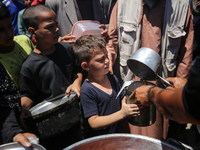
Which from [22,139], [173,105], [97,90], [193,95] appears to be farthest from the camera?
[97,90]

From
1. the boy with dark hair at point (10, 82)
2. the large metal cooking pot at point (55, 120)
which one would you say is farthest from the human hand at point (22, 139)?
the large metal cooking pot at point (55, 120)

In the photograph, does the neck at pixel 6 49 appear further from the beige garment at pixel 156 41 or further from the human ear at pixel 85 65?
the beige garment at pixel 156 41

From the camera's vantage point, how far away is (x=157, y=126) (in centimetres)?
241

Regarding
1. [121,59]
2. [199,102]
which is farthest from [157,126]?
[199,102]

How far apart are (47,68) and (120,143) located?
0.96 meters

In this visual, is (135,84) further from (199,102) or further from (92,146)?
(199,102)

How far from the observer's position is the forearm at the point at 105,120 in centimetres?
156

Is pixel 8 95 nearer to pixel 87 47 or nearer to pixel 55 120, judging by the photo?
pixel 55 120

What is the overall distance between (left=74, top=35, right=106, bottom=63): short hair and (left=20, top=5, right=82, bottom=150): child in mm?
205

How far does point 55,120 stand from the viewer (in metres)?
1.42

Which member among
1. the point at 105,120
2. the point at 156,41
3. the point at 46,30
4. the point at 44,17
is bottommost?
the point at 105,120

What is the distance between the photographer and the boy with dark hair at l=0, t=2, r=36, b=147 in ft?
4.02

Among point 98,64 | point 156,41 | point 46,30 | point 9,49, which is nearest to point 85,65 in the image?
point 98,64

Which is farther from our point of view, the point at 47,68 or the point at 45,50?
the point at 45,50
